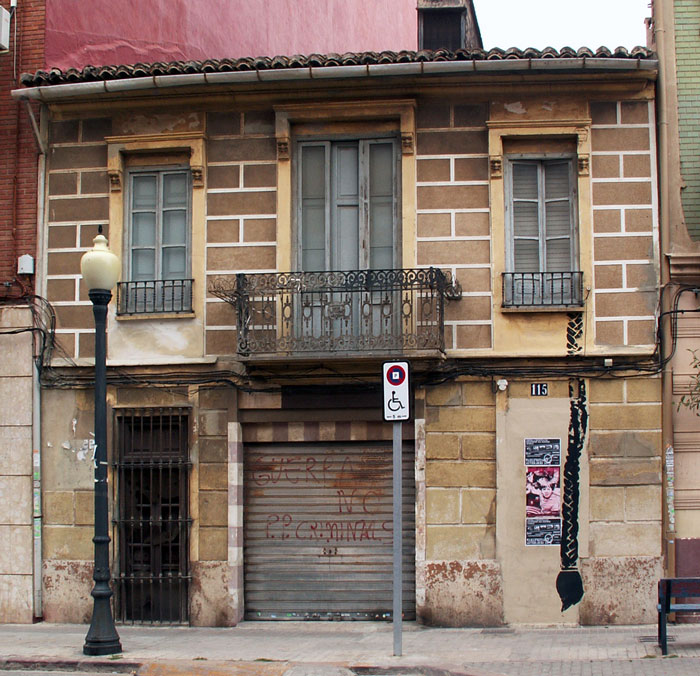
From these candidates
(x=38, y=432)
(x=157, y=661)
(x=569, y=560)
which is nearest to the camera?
(x=157, y=661)

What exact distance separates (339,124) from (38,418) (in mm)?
5377

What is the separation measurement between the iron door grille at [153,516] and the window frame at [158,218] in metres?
1.84

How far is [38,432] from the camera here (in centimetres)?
1383

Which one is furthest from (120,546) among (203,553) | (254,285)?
(254,285)

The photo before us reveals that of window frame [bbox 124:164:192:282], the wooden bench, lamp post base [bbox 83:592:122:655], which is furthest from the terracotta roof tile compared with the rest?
lamp post base [bbox 83:592:122:655]

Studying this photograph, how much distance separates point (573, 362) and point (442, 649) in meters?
3.84

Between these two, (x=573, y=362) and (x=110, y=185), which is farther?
(x=110, y=185)

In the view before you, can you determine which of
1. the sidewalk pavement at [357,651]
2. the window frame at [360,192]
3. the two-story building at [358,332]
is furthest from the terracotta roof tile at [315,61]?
the sidewalk pavement at [357,651]

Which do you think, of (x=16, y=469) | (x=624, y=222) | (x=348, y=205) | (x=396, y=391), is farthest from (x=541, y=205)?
(x=16, y=469)

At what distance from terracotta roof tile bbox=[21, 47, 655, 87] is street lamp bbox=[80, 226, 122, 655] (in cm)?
288

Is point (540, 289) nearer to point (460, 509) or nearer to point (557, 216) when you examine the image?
point (557, 216)

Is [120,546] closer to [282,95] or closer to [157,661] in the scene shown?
[157,661]

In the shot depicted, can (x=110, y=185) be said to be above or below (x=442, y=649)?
above

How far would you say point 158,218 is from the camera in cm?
1406
